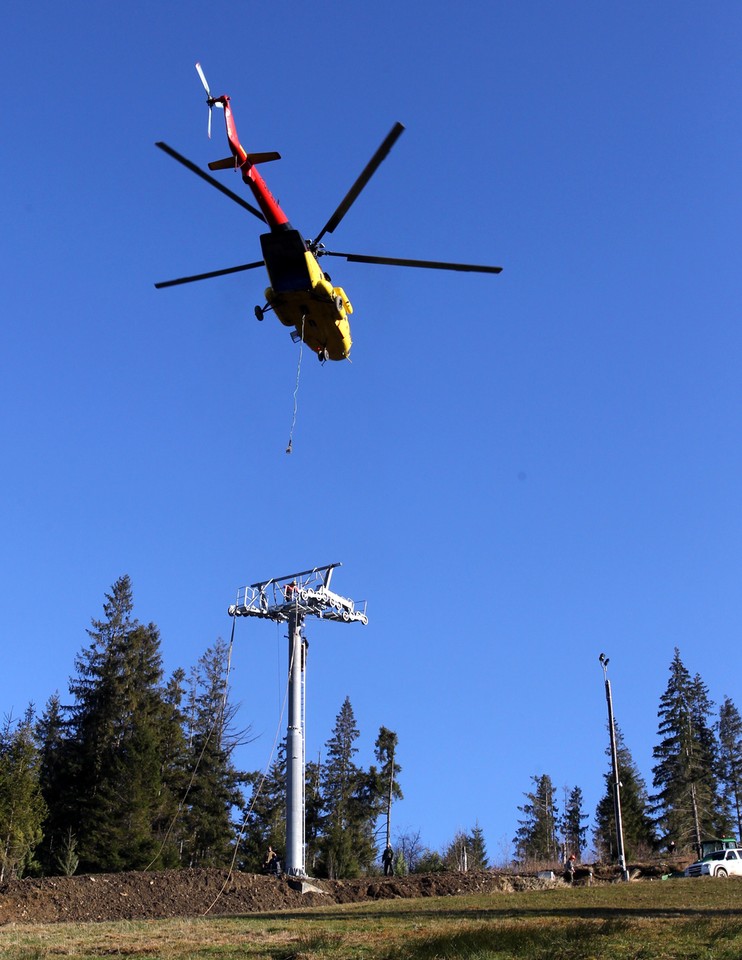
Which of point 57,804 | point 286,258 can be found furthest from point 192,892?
point 57,804

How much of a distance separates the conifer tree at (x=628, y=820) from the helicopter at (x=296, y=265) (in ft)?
169

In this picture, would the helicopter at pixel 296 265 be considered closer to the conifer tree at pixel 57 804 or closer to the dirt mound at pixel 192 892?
the dirt mound at pixel 192 892

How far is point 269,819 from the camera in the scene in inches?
2611

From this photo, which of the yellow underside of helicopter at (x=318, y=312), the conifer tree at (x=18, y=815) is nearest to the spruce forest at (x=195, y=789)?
the conifer tree at (x=18, y=815)

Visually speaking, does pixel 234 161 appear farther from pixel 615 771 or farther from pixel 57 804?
pixel 57 804

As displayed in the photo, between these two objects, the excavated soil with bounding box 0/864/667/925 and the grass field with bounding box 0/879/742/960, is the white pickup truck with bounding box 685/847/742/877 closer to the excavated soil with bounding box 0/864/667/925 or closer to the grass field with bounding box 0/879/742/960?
the excavated soil with bounding box 0/864/667/925

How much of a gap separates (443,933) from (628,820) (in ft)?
200

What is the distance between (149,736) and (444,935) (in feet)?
129

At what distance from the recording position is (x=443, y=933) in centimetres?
1783

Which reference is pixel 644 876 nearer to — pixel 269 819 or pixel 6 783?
pixel 6 783

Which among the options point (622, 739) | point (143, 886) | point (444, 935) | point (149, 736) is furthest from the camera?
point (622, 739)

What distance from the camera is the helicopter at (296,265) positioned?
20219 mm

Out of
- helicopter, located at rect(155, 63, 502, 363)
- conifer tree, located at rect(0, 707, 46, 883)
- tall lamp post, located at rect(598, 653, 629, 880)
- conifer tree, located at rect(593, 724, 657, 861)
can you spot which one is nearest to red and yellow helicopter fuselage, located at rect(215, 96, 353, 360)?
helicopter, located at rect(155, 63, 502, 363)

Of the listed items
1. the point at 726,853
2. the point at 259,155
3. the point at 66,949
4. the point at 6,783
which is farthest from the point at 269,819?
the point at 259,155
